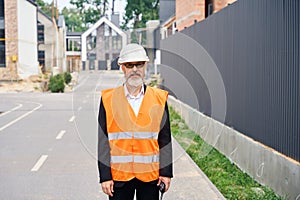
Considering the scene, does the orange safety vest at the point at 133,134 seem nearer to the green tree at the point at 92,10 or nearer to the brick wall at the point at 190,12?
the brick wall at the point at 190,12

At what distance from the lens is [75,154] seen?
11586 mm

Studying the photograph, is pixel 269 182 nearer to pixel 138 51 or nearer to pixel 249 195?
pixel 249 195

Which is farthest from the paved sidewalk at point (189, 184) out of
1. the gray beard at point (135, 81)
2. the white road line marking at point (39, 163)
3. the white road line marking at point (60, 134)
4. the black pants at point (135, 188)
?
the white road line marking at point (60, 134)

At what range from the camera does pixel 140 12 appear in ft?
279

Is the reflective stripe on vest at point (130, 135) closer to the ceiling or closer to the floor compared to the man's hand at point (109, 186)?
closer to the ceiling

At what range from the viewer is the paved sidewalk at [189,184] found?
780 cm

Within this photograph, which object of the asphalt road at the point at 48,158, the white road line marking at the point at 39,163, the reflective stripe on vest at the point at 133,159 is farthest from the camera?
the white road line marking at the point at 39,163

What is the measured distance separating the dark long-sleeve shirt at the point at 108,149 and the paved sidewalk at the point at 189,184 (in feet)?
10.7

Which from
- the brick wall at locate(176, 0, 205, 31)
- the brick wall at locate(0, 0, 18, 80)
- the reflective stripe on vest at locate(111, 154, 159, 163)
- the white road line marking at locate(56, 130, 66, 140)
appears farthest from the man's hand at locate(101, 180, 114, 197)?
the brick wall at locate(0, 0, 18, 80)

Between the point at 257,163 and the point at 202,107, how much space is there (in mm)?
6279

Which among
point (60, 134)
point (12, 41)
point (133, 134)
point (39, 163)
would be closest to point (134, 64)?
point (133, 134)

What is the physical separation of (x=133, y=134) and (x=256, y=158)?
4512mm

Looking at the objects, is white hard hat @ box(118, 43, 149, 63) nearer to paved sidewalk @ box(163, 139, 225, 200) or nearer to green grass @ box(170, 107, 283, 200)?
green grass @ box(170, 107, 283, 200)

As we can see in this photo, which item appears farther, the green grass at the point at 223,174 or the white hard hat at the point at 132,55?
the green grass at the point at 223,174
